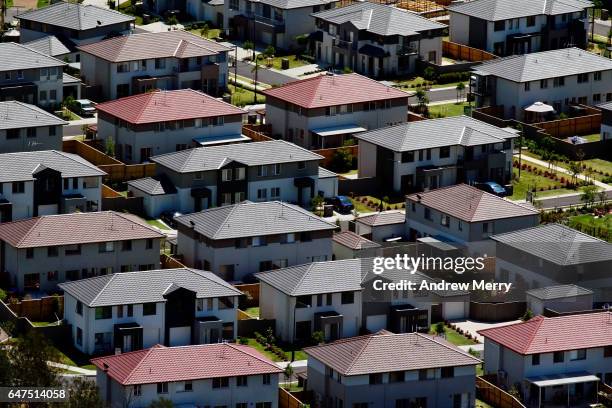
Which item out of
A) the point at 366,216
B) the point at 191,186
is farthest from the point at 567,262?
the point at 191,186

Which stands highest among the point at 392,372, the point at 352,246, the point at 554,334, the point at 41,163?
the point at 41,163

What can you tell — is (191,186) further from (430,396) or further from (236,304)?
(430,396)

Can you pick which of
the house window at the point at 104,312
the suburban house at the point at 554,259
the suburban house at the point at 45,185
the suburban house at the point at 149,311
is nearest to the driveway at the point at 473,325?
the suburban house at the point at 554,259

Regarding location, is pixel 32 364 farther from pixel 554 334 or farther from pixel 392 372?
pixel 554 334

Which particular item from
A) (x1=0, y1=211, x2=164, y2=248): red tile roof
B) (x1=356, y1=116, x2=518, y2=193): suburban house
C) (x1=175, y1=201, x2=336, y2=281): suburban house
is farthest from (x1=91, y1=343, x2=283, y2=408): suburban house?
(x1=356, y1=116, x2=518, y2=193): suburban house

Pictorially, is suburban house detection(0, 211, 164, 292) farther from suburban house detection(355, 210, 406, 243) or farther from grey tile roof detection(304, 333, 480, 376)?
grey tile roof detection(304, 333, 480, 376)

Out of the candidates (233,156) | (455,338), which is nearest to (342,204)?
(233,156)
